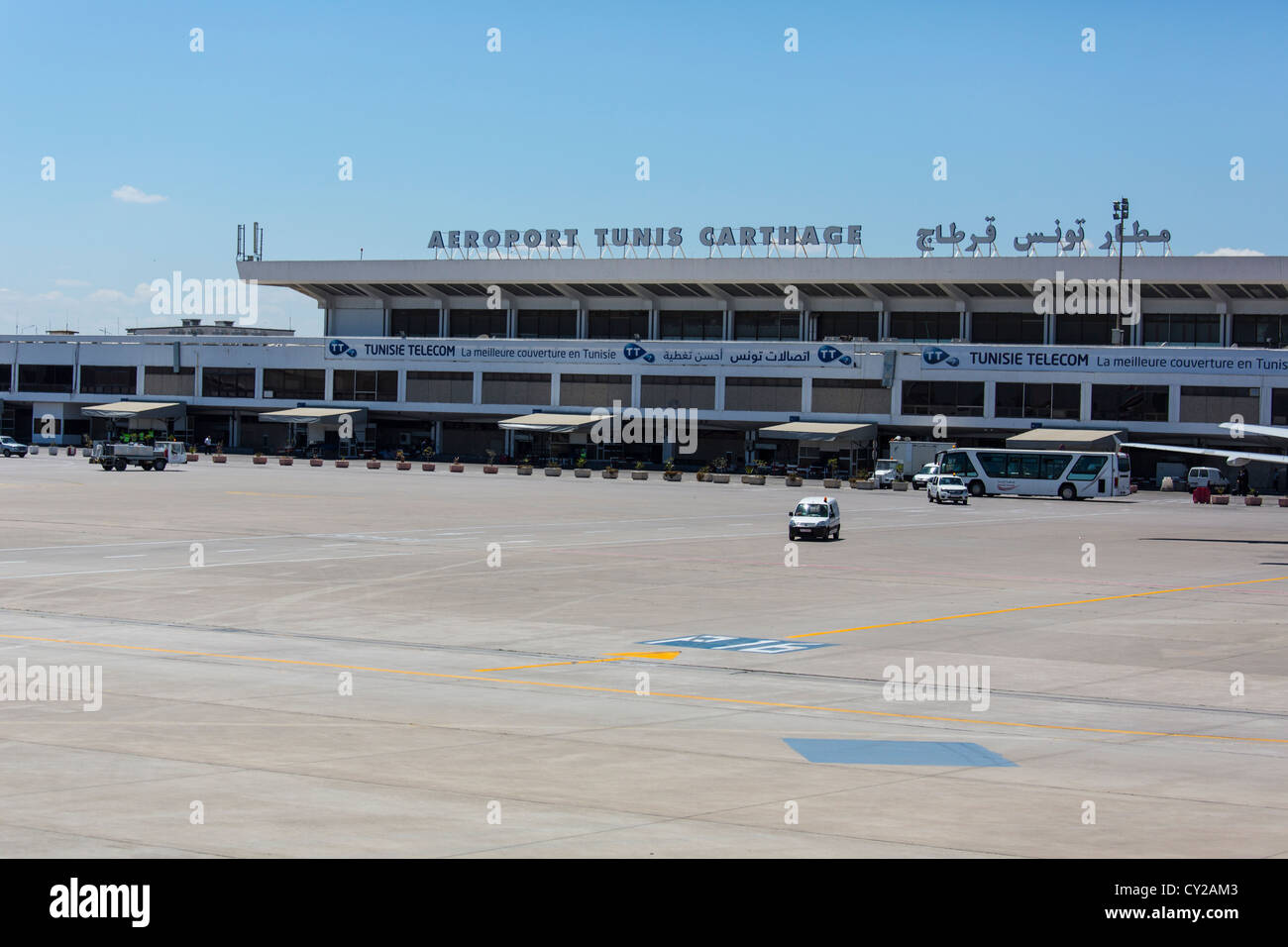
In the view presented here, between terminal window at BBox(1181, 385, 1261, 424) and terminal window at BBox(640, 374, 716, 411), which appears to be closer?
terminal window at BBox(1181, 385, 1261, 424)

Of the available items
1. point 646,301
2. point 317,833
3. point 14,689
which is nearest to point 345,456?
point 646,301

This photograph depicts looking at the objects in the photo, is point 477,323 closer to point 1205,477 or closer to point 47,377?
point 47,377

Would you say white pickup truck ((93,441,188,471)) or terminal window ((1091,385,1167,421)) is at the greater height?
terminal window ((1091,385,1167,421))

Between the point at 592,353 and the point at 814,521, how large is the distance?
87.8 meters

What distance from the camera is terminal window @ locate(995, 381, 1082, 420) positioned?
122m

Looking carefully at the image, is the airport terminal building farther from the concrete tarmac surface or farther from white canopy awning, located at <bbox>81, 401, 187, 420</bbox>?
the concrete tarmac surface

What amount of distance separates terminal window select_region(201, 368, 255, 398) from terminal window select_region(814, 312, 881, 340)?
2431 inches

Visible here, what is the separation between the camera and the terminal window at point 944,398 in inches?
4936

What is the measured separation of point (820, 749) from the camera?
52.6 ft

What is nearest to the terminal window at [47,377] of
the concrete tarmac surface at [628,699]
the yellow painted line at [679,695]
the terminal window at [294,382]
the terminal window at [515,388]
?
the terminal window at [294,382]

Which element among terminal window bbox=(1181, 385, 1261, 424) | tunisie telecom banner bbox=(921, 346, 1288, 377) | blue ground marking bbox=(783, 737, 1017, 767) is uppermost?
tunisie telecom banner bbox=(921, 346, 1288, 377)

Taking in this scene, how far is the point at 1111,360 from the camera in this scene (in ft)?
397

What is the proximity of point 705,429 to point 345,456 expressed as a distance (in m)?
37.7

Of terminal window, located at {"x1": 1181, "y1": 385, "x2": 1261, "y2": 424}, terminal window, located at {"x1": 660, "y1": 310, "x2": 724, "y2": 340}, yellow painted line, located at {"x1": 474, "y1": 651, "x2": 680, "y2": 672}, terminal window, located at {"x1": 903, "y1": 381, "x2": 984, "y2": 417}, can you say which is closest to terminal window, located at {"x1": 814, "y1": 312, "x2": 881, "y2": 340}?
terminal window, located at {"x1": 660, "y1": 310, "x2": 724, "y2": 340}
